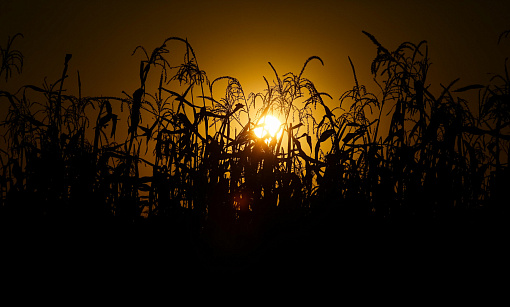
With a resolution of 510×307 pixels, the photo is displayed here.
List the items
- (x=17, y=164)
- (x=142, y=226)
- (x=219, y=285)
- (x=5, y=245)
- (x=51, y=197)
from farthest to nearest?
(x=17, y=164) → (x=51, y=197) → (x=142, y=226) → (x=5, y=245) → (x=219, y=285)

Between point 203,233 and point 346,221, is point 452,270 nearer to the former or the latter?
point 346,221

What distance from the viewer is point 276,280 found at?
6.57ft

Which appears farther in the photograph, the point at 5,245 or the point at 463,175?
the point at 463,175

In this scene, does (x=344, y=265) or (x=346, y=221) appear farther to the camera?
(x=346, y=221)

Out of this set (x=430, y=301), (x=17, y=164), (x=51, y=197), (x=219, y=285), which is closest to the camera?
(x=430, y=301)

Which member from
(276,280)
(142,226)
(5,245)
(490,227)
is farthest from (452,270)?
(5,245)

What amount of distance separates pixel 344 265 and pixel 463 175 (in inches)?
44.9

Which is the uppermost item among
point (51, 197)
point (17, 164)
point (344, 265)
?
point (17, 164)

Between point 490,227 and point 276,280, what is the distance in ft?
3.85

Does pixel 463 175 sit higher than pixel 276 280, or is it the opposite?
pixel 463 175

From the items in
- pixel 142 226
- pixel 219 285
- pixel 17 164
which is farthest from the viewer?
pixel 17 164

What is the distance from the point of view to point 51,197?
2600mm

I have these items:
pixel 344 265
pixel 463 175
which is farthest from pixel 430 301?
pixel 463 175

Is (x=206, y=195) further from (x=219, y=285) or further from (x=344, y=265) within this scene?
(x=344, y=265)
